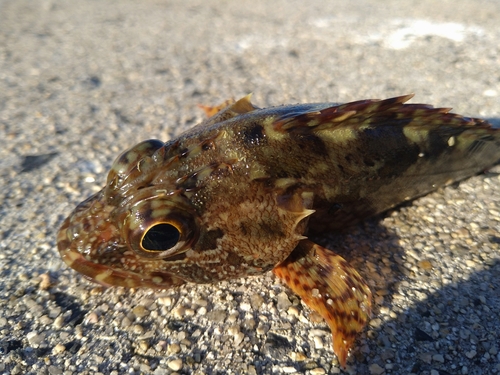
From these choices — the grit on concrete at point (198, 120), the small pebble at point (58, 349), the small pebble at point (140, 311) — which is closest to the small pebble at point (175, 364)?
the grit on concrete at point (198, 120)

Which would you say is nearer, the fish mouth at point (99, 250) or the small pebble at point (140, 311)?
the fish mouth at point (99, 250)

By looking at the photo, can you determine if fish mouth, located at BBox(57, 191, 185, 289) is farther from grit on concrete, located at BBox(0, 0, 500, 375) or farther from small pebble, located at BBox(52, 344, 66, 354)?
small pebble, located at BBox(52, 344, 66, 354)

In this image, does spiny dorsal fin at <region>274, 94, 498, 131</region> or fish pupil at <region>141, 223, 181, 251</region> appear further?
spiny dorsal fin at <region>274, 94, 498, 131</region>

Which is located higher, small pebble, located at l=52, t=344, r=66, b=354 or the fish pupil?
the fish pupil

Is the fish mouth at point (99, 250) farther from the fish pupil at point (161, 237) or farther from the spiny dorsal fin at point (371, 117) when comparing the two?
the spiny dorsal fin at point (371, 117)

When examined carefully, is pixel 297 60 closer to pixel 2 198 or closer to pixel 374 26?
pixel 374 26

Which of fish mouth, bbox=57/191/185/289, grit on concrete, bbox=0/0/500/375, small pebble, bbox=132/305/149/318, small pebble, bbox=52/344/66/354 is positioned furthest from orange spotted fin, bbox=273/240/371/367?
small pebble, bbox=52/344/66/354

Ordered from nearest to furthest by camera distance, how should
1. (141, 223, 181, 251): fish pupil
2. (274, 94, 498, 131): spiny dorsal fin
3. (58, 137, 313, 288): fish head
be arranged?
1. (141, 223, 181, 251): fish pupil
2. (58, 137, 313, 288): fish head
3. (274, 94, 498, 131): spiny dorsal fin

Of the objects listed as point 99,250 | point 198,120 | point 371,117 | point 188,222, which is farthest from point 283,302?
point 198,120

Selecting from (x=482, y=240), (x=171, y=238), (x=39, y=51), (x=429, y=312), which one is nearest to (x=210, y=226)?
(x=171, y=238)

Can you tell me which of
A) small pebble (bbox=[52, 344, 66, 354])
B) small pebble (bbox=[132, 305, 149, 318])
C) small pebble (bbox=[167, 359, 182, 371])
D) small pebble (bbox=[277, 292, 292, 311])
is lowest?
small pebble (bbox=[277, 292, 292, 311])
